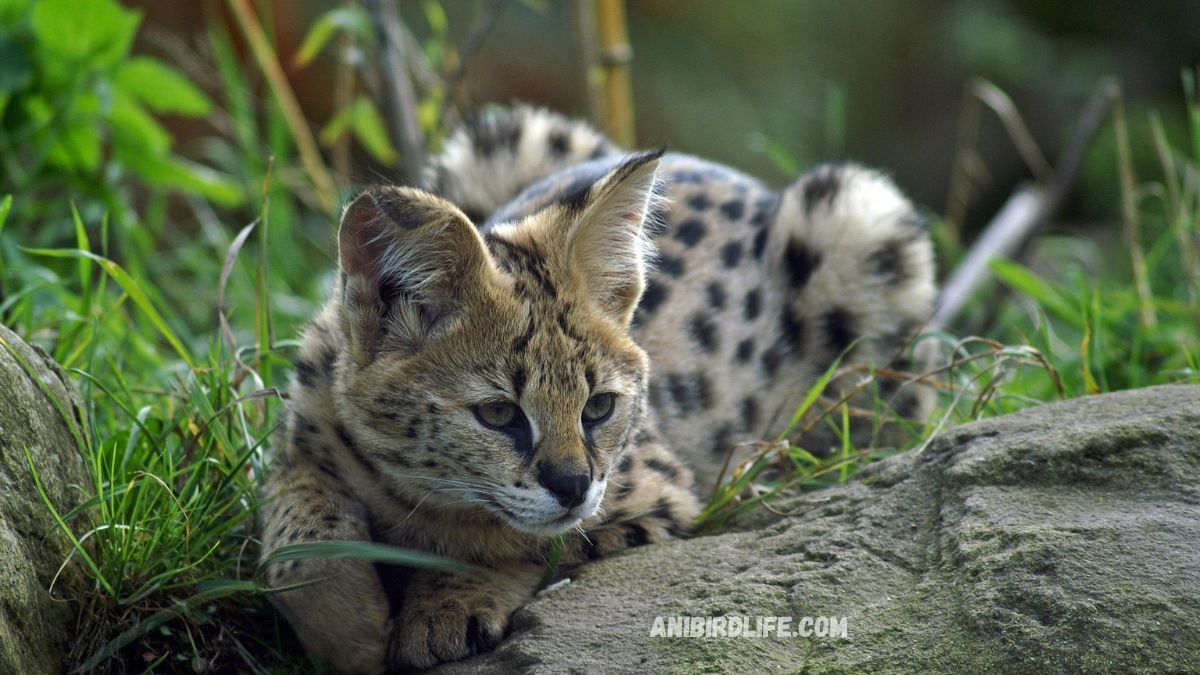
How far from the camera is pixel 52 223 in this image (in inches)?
265

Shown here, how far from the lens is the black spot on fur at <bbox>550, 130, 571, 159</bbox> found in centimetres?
621

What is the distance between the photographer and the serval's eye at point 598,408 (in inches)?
149

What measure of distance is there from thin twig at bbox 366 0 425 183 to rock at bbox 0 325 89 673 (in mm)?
3294

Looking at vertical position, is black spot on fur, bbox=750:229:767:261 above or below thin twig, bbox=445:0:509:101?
below

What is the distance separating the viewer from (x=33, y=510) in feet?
11.1

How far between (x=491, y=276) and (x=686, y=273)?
169 centimetres

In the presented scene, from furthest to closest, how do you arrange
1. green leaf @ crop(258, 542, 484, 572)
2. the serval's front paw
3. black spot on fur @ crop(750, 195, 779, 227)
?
black spot on fur @ crop(750, 195, 779, 227) → the serval's front paw → green leaf @ crop(258, 542, 484, 572)

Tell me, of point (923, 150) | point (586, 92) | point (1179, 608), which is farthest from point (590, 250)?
point (923, 150)

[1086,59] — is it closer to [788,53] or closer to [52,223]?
[788,53]

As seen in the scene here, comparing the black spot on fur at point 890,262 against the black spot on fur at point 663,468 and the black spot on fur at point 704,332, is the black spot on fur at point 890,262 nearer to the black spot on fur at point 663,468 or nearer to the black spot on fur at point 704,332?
the black spot on fur at point 704,332

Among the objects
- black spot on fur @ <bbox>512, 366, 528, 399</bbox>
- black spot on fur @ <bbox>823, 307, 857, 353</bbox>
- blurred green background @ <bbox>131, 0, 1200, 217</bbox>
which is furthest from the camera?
blurred green background @ <bbox>131, 0, 1200, 217</bbox>

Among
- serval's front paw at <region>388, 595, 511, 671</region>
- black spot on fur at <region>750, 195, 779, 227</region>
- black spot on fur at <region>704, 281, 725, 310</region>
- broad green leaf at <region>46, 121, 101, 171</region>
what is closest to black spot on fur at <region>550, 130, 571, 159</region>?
black spot on fur at <region>750, 195, 779, 227</region>

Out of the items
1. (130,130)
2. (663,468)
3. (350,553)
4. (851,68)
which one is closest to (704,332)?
(663,468)

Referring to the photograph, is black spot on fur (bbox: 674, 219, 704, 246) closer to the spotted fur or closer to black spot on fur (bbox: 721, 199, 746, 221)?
black spot on fur (bbox: 721, 199, 746, 221)
